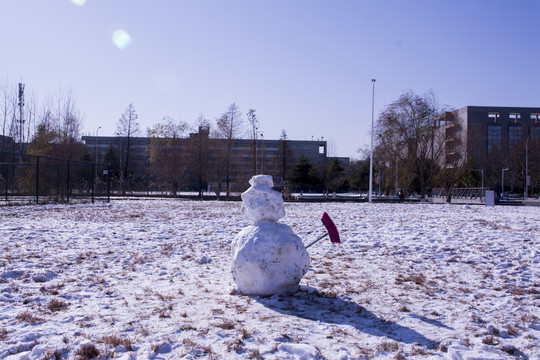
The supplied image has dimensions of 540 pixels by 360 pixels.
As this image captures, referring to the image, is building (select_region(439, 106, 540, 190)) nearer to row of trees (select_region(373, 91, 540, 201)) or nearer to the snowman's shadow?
row of trees (select_region(373, 91, 540, 201))

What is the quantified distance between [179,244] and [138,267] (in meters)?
2.03

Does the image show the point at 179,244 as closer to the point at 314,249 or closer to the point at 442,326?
the point at 314,249

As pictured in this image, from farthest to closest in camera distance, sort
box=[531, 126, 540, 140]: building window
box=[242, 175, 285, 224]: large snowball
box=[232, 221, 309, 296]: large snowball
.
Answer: box=[531, 126, 540, 140]: building window → box=[242, 175, 285, 224]: large snowball → box=[232, 221, 309, 296]: large snowball

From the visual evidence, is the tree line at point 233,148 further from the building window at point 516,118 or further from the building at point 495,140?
the building window at point 516,118

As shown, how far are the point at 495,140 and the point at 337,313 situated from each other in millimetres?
74671

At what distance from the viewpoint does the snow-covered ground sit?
312cm

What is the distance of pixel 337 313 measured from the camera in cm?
401

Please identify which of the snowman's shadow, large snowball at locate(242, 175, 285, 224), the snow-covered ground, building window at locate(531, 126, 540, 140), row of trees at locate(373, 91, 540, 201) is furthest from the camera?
building window at locate(531, 126, 540, 140)

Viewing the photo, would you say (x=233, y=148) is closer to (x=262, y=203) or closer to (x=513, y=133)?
(x=262, y=203)

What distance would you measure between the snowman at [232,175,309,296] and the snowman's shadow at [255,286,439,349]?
0.57 ft

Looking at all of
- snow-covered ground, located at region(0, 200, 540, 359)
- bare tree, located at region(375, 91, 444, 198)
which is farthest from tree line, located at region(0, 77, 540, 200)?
snow-covered ground, located at region(0, 200, 540, 359)

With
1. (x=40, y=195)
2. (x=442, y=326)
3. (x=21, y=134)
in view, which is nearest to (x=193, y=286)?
Answer: (x=442, y=326)

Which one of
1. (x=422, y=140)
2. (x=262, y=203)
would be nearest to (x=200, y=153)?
(x=422, y=140)

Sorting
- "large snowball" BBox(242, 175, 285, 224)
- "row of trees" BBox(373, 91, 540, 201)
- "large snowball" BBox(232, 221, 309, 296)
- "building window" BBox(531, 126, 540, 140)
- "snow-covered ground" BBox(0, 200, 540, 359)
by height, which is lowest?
"snow-covered ground" BBox(0, 200, 540, 359)
